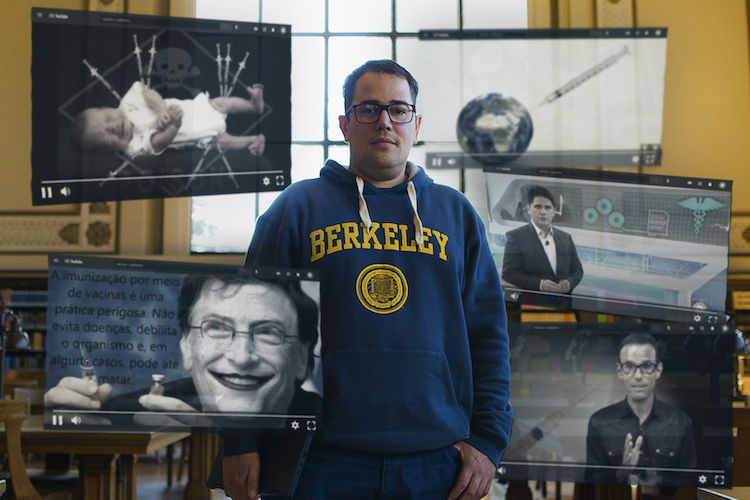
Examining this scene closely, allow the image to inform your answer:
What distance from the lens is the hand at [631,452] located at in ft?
7.48

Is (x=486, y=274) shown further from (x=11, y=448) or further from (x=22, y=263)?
(x=22, y=263)

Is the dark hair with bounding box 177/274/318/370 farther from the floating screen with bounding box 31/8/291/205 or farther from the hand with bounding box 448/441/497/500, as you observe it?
the floating screen with bounding box 31/8/291/205

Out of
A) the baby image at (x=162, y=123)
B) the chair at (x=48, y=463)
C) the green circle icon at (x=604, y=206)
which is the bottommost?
the chair at (x=48, y=463)

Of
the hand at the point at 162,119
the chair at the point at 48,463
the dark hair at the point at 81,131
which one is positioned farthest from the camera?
the hand at the point at 162,119

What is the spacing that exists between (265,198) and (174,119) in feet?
9.06

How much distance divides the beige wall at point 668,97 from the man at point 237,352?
5175 mm

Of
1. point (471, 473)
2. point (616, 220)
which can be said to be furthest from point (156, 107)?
point (471, 473)

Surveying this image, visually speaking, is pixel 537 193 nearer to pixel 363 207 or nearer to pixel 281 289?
pixel 363 207

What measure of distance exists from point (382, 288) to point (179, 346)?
46 centimetres

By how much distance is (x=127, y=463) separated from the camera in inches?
124

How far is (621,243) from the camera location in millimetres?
2730

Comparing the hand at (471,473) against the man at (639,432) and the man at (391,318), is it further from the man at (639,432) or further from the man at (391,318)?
the man at (639,432)

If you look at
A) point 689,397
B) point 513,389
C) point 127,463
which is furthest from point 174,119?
point 689,397

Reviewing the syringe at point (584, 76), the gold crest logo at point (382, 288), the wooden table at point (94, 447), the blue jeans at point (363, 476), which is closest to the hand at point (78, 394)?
the blue jeans at point (363, 476)
